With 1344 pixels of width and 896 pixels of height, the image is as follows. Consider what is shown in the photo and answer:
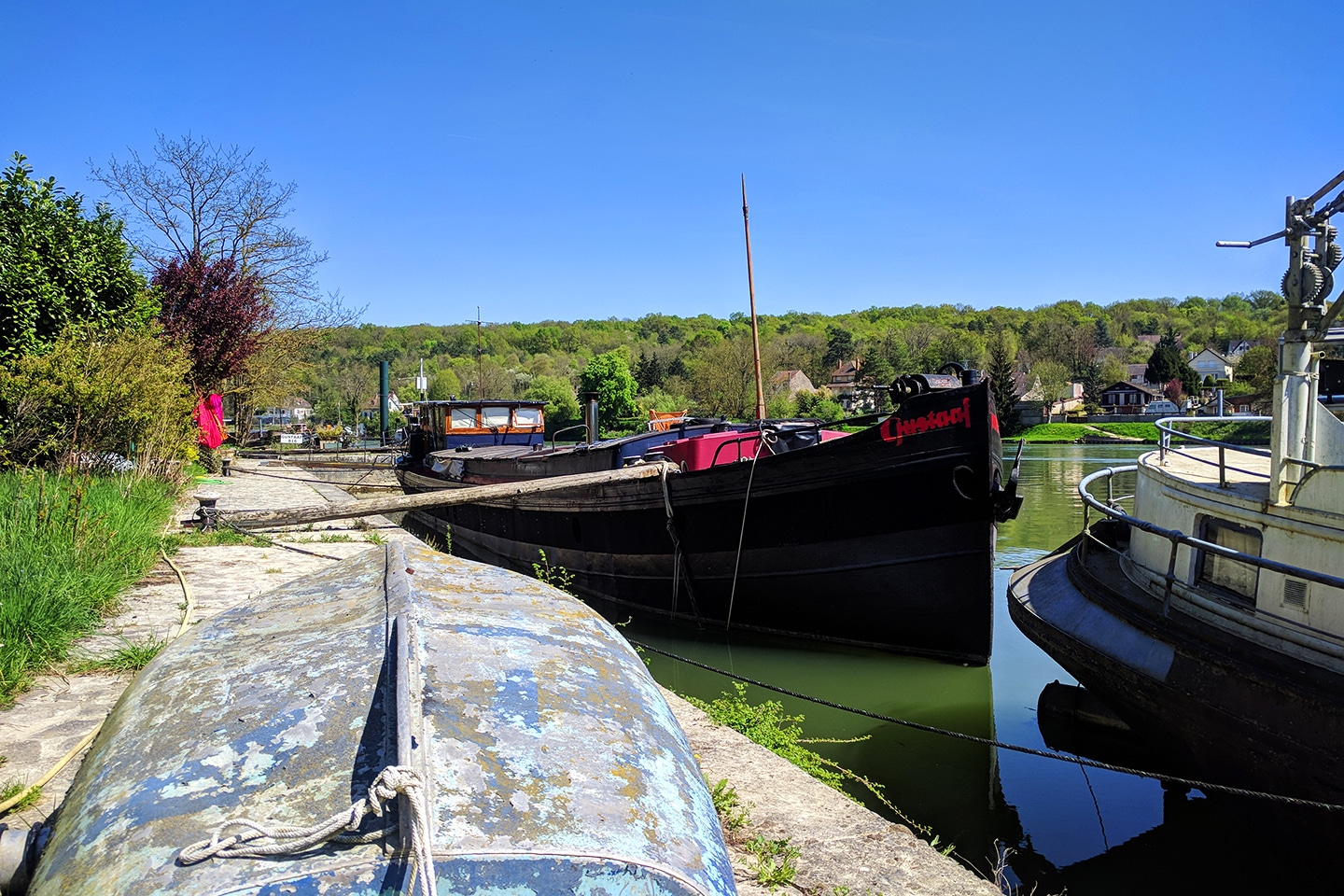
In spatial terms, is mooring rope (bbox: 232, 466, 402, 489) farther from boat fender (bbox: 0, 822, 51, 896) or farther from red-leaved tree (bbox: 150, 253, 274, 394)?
boat fender (bbox: 0, 822, 51, 896)

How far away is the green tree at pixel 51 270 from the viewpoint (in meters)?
9.52

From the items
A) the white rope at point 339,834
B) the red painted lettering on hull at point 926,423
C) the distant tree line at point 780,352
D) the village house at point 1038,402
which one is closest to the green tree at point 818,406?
the distant tree line at point 780,352

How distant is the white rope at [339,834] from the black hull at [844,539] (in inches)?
266

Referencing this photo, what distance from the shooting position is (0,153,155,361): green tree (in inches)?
375

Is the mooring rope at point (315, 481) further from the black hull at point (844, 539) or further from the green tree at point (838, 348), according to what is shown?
the green tree at point (838, 348)

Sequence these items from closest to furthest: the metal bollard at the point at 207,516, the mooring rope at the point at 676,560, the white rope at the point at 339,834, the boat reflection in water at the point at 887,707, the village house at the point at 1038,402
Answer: the white rope at the point at 339,834, the boat reflection in water at the point at 887,707, the mooring rope at the point at 676,560, the metal bollard at the point at 207,516, the village house at the point at 1038,402

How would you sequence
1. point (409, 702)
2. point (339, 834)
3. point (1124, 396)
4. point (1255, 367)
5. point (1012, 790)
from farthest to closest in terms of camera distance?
point (1124, 396)
point (1255, 367)
point (1012, 790)
point (409, 702)
point (339, 834)

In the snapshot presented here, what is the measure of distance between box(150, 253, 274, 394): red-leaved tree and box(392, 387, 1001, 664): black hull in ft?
42.5

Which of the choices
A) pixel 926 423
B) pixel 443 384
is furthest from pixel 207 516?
pixel 443 384

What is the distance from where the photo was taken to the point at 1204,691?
4.34m

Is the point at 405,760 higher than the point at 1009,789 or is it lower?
higher

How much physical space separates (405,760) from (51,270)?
11412 millimetres

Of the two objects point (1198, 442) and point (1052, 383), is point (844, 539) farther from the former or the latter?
point (1052, 383)

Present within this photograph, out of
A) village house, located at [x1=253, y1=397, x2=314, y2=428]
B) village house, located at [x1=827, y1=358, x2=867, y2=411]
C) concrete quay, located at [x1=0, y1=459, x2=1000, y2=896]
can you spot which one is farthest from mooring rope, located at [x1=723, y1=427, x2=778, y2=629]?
village house, located at [x1=253, y1=397, x2=314, y2=428]
